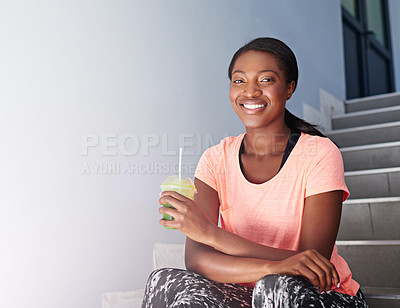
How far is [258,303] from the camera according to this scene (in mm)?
966

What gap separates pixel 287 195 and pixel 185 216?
386 millimetres

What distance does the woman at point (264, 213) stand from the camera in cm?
103

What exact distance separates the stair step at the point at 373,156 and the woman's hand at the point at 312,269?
79.0 inches

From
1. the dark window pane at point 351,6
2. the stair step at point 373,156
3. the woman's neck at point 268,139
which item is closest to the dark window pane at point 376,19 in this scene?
the dark window pane at point 351,6

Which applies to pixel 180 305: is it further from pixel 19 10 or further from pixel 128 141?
pixel 19 10

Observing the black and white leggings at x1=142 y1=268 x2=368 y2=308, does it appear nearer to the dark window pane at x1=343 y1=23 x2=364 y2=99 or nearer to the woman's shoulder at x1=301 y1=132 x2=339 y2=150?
the woman's shoulder at x1=301 y1=132 x2=339 y2=150

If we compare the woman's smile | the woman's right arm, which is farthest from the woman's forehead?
the woman's right arm

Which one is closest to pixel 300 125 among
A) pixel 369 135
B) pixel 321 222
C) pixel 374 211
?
pixel 321 222

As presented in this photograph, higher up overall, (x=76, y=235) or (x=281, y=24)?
(x=281, y=24)

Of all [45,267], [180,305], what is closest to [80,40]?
[45,267]

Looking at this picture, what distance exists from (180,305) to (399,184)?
1914 mm

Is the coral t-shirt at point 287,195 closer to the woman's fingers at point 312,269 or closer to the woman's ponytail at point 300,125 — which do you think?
the woman's ponytail at point 300,125

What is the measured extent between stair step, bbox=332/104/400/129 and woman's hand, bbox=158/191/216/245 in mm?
2776

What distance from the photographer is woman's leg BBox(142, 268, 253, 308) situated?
3.49 feet
